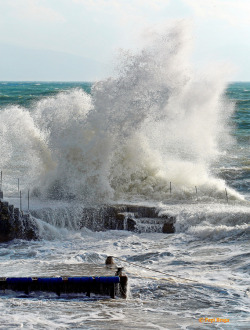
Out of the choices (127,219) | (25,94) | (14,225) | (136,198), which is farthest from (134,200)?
(25,94)

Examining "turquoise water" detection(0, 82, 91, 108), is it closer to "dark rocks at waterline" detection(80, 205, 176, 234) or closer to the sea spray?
the sea spray

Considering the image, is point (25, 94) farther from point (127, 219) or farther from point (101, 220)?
point (127, 219)

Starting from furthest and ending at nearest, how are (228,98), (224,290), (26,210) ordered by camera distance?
(228,98), (26,210), (224,290)

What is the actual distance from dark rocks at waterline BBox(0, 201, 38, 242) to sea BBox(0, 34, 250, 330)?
232 millimetres

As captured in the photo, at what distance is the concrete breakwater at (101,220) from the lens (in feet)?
49.8

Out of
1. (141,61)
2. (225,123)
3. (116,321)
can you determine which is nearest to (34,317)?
(116,321)

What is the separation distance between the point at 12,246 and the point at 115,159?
6.25 meters

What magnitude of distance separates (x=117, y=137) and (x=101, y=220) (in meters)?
4.38

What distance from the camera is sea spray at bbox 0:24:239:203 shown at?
1894cm

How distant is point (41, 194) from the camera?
18.3 metres

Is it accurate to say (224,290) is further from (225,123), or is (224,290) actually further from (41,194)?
(225,123)

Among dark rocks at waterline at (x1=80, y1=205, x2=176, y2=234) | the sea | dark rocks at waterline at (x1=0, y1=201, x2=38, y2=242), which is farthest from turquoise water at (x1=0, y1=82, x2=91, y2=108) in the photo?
dark rocks at waterline at (x1=0, y1=201, x2=38, y2=242)

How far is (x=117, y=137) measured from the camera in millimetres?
19844

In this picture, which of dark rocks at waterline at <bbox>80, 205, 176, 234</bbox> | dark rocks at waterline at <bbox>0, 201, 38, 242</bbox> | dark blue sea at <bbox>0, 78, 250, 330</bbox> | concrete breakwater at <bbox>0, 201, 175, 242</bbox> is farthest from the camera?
dark rocks at waterline at <bbox>80, 205, 176, 234</bbox>
